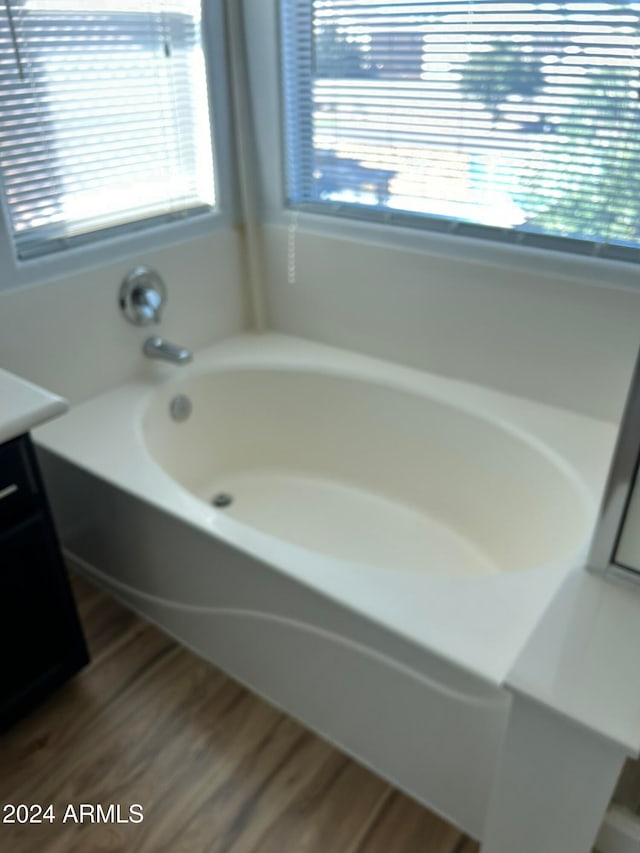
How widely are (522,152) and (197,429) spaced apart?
1216 mm

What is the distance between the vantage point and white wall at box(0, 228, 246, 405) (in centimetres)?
168

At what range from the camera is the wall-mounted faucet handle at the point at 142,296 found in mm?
1871

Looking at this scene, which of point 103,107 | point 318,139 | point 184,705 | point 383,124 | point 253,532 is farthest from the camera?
point 318,139

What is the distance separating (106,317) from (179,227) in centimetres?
37

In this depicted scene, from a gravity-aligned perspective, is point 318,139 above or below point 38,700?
above

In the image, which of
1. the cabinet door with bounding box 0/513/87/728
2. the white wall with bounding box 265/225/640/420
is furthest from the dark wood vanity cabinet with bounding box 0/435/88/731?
the white wall with bounding box 265/225/640/420

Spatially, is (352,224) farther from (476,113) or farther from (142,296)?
(142,296)

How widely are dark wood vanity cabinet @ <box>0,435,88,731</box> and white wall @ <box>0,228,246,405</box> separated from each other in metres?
0.54

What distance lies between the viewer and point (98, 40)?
1.63 metres

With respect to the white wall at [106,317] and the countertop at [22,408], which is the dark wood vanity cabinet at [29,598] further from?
the white wall at [106,317]

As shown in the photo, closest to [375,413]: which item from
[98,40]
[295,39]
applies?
[295,39]

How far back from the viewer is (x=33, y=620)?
1365 millimetres

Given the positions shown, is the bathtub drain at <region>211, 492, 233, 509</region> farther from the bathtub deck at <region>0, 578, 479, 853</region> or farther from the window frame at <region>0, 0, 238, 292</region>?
the window frame at <region>0, 0, 238, 292</region>

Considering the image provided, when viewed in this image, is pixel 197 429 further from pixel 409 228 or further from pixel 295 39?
pixel 295 39
